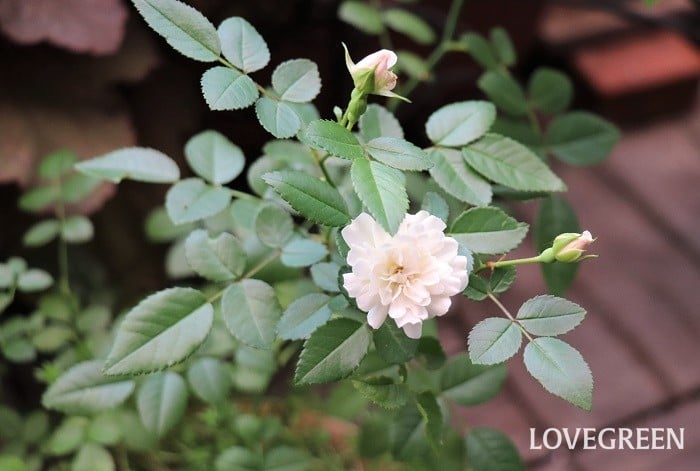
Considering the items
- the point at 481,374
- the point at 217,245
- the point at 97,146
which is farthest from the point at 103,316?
the point at 481,374

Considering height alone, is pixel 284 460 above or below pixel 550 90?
below

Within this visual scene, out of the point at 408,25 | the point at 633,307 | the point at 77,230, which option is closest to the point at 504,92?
the point at 408,25

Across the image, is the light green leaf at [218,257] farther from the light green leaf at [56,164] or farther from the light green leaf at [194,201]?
the light green leaf at [56,164]

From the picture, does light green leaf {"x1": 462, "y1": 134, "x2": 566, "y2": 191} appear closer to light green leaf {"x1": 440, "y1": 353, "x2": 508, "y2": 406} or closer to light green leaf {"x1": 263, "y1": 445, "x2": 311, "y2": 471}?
light green leaf {"x1": 440, "y1": 353, "x2": 508, "y2": 406}

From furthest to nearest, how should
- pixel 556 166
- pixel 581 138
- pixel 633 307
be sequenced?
pixel 556 166 → pixel 633 307 → pixel 581 138

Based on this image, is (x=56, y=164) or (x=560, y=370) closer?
(x=560, y=370)

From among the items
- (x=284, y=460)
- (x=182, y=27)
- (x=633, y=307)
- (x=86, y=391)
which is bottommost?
(x=633, y=307)

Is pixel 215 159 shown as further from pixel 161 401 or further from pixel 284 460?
pixel 284 460

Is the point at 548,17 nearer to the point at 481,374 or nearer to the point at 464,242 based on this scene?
the point at 481,374
